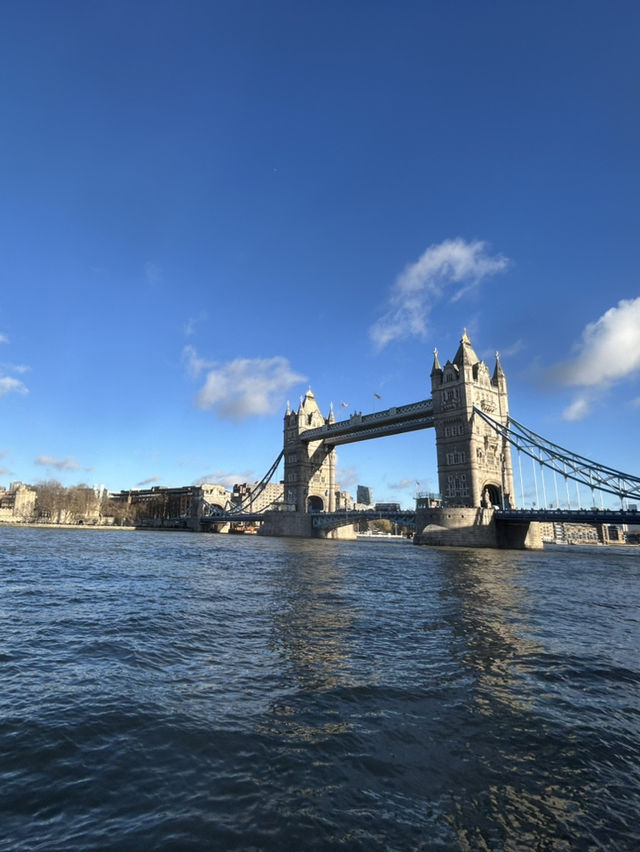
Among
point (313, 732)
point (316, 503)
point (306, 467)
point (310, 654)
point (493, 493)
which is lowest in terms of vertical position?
point (313, 732)

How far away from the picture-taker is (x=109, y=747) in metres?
5.85

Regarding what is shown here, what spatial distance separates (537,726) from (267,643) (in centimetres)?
555

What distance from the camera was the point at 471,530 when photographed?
198 ft

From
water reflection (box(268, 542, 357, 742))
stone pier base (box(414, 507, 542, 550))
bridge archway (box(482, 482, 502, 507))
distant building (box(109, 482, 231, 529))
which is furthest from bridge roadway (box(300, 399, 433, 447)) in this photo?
water reflection (box(268, 542, 357, 742))

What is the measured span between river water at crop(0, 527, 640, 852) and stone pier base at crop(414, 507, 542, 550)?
48.0m

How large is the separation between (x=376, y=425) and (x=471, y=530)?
109 ft

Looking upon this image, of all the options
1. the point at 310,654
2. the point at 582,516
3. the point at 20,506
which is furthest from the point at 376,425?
the point at 20,506

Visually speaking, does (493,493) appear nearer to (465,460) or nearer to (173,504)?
(465,460)

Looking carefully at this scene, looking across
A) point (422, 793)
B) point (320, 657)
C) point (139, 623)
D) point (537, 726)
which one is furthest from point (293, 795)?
point (139, 623)

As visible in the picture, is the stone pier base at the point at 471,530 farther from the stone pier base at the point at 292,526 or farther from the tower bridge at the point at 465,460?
the stone pier base at the point at 292,526

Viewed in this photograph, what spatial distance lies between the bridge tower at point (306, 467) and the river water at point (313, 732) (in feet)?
295

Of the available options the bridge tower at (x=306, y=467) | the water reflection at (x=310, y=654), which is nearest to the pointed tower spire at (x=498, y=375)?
the bridge tower at (x=306, y=467)

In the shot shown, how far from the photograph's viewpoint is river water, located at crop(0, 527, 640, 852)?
4.47 metres

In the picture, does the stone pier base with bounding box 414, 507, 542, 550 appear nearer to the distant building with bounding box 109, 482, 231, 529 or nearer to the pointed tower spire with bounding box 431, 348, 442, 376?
the pointed tower spire with bounding box 431, 348, 442, 376
